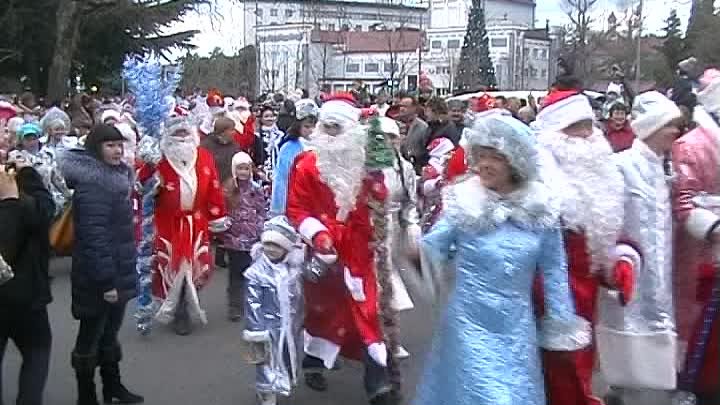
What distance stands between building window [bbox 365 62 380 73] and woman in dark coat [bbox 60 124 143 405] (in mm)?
84302

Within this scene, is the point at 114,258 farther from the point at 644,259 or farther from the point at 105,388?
the point at 644,259

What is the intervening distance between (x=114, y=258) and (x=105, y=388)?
1053 millimetres

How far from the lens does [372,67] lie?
300 feet

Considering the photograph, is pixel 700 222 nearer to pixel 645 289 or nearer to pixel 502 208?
pixel 645 289

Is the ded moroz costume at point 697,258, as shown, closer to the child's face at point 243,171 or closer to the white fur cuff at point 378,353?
the white fur cuff at point 378,353

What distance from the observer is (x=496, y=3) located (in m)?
117

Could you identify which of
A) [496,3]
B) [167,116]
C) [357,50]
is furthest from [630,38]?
[496,3]

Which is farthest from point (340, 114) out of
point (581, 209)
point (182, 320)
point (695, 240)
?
point (182, 320)

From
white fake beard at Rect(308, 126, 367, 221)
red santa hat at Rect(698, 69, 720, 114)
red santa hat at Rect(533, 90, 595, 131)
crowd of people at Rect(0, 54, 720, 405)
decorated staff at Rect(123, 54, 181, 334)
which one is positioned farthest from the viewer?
decorated staff at Rect(123, 54, 181, 334)

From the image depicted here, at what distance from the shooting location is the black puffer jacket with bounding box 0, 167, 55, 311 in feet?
17.7

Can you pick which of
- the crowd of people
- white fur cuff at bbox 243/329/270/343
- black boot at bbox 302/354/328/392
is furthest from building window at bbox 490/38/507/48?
white fur cuff at bbox 243/329/270/343

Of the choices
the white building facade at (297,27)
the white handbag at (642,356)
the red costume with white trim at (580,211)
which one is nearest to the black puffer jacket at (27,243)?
the red costume with white trim at (580,211)

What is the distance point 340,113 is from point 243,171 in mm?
3232

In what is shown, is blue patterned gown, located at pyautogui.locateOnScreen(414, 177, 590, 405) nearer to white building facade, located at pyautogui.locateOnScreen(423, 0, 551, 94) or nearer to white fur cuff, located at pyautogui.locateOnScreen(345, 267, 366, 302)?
white fur cuff, located at pyautogui.locateOnScreen(345, 267, 366, 302)
